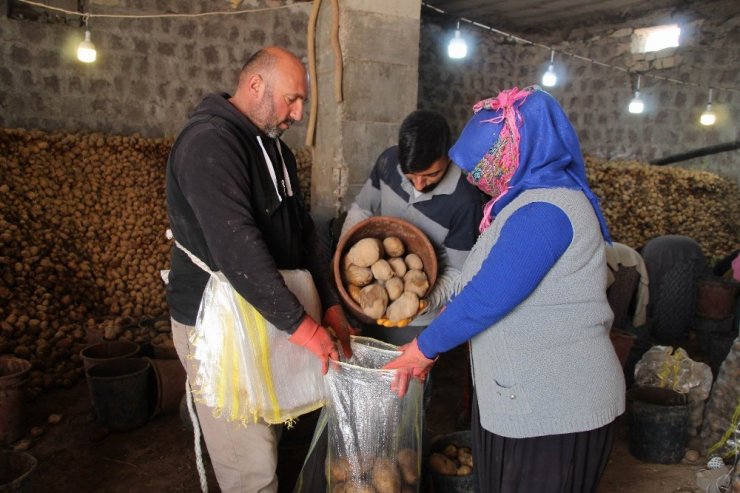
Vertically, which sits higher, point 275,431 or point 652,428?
point 275,431

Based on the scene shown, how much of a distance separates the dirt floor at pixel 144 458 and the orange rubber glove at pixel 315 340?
4.40ft

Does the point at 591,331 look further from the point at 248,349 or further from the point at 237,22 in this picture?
the point at 237,22

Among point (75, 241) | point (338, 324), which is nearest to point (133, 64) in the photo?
point (75, 241)

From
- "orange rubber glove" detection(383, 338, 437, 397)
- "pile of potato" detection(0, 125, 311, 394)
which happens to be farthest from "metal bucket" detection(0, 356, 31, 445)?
"orange rubber glove" detection(383, 338, 437, 397)

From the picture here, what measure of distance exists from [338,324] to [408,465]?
573 mm

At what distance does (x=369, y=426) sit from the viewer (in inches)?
77.2

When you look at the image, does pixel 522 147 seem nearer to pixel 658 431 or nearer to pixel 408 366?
pixel 408 366

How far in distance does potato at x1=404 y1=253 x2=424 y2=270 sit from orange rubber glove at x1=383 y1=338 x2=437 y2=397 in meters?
0.56

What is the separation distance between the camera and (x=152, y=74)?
540 cm

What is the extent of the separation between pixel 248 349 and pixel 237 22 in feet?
15.7

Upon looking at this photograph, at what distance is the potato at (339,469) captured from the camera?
1986mm

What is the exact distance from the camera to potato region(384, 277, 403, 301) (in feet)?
7.46

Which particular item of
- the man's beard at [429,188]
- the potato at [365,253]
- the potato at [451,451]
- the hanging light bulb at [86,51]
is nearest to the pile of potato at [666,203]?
the man's beard at [429,188]

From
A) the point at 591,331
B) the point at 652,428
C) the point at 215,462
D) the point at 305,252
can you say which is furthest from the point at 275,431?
the point at 652,428
